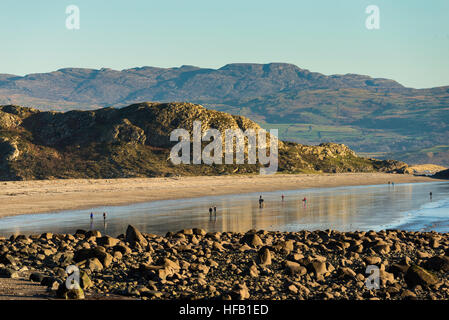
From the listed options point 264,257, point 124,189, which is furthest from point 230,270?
point 124,189

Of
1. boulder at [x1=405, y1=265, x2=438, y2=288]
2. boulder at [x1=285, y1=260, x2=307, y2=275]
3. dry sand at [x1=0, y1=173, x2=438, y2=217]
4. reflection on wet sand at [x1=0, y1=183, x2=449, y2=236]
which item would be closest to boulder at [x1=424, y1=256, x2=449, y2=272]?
boulder at [x1=405, y1=265, x2=438, y2=288]

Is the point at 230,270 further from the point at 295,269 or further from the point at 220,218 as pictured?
the point at 220,218

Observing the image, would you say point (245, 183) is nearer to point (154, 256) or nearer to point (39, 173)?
point (39, 173)

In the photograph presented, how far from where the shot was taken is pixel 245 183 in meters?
117

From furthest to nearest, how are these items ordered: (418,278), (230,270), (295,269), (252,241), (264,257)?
(252,241) < (264,257) < (230,270) < (295,269) < (418,278)

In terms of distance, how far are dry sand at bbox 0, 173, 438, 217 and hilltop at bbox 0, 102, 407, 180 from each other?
1424cm

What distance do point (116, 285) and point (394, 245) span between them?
17.1 m

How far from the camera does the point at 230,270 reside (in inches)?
886

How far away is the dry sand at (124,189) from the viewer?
6925 cm

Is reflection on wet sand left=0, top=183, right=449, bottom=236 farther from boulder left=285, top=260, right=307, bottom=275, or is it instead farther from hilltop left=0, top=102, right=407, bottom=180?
hilltop left=0, top=102, right=407, bottom=180

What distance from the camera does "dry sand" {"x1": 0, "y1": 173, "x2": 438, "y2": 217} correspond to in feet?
227

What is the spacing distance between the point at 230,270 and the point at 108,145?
402 ft

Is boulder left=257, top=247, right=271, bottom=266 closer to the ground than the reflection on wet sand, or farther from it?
farther from it

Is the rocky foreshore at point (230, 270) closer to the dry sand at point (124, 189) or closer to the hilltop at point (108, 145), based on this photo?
the dry sand at point (124, 189)
